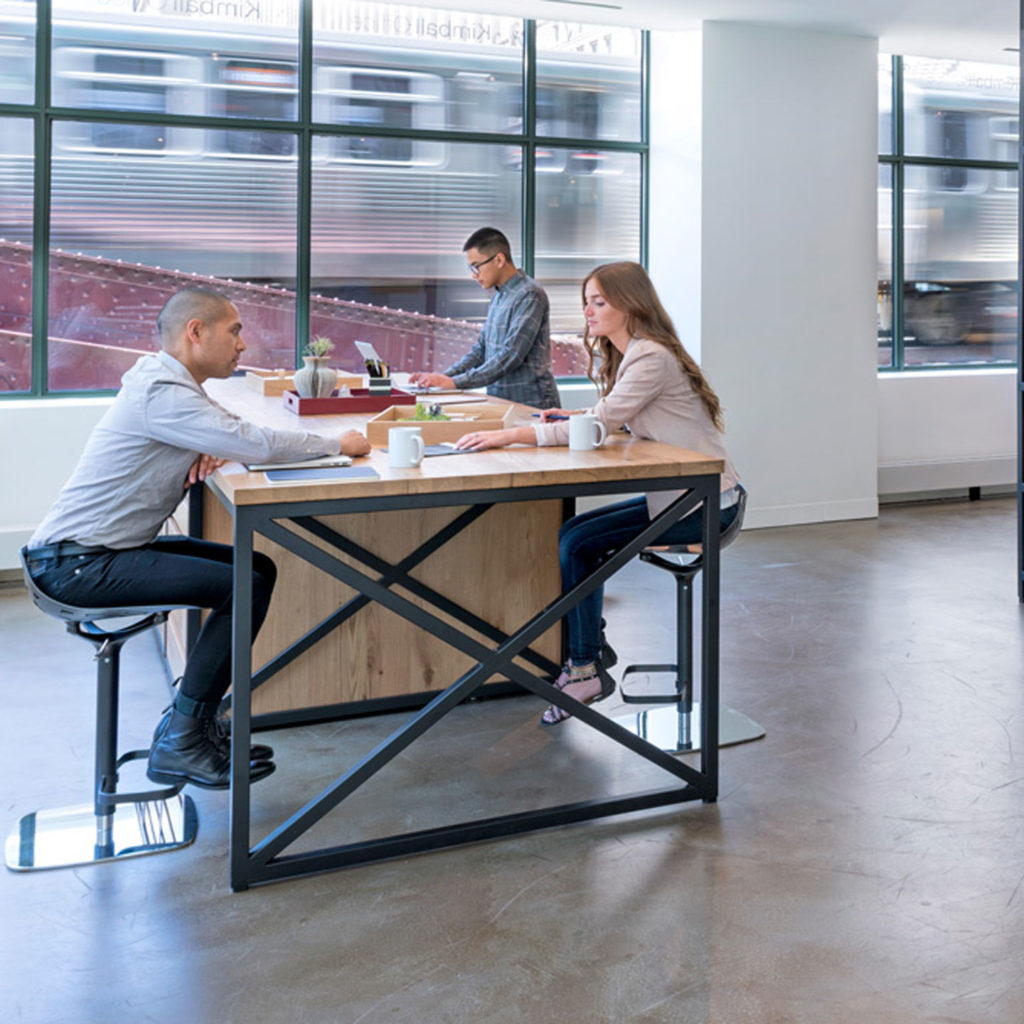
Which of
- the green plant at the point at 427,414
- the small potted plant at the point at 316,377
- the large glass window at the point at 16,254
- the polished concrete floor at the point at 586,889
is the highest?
the large glass window at the point at 16,254

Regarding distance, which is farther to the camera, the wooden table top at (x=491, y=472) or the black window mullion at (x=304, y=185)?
the black window mullion at (x=304, y=185)

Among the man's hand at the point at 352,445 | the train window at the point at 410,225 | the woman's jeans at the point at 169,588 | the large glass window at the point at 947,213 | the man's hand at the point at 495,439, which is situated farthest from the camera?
the large glass window at the point at 947,213

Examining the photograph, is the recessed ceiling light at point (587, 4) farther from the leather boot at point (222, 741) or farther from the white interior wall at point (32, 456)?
the leather boot at point (222, 741)

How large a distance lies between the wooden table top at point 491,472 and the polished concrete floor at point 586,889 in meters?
0.85

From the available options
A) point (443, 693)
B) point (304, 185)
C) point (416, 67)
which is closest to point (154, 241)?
point (304, 185)

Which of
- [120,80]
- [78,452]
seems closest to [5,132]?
[120,80]

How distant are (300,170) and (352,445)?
375cm

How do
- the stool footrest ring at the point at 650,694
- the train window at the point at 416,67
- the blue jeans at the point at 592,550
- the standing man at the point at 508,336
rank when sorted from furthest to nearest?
1. the train window at the point at 416,67
2. the standing man at the point at 508,336
3. the stool footrest ring at the point at 650,694
4. the blue jeans at the point at 592,550

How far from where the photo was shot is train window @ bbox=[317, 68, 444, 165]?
630cm

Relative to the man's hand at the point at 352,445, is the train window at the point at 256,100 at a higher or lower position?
higher

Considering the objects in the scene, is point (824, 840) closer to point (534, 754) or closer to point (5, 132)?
point (534, 754)

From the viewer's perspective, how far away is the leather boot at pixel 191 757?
2783mm

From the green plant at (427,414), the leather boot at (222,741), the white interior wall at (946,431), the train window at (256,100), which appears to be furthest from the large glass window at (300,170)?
the leather boot at (222,741)

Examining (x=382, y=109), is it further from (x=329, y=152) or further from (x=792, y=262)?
(x=792, y=262)
